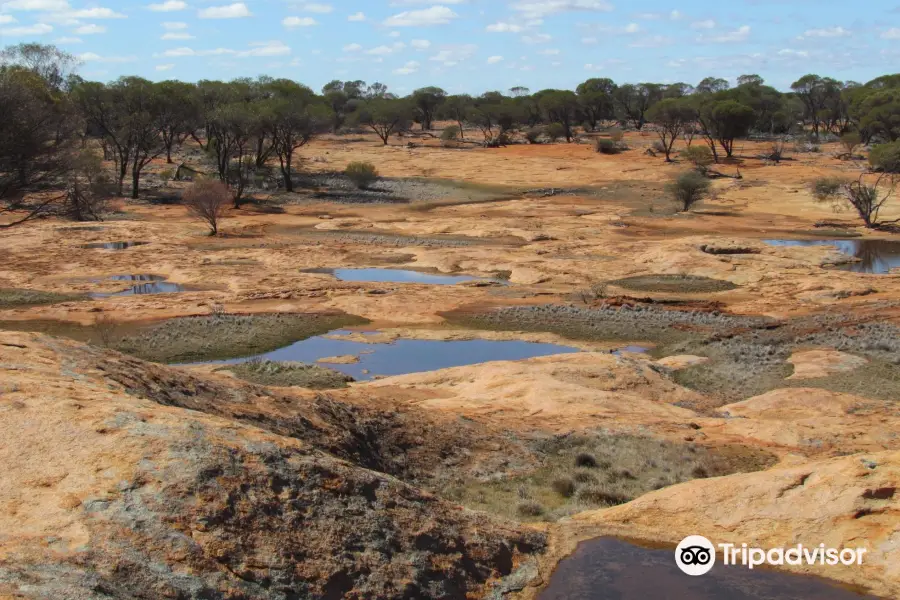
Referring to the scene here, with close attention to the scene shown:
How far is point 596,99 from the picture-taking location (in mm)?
98812

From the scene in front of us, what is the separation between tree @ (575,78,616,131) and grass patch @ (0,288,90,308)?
250ft

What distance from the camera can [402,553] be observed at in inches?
341

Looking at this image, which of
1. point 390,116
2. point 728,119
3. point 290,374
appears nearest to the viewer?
point 290,374

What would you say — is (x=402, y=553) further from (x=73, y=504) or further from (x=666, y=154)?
(x=666, y=154)

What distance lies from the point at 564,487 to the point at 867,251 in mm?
30412

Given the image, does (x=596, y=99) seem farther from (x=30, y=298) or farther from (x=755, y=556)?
(x=755, y=556)

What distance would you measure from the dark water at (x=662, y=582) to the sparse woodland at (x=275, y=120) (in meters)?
20.6

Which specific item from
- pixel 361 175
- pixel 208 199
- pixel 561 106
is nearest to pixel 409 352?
pixel 208 199

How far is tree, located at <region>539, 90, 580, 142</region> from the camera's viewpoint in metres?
89.2

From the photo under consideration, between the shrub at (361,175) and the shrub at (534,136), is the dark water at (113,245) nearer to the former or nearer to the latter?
the shrub at (361,175)

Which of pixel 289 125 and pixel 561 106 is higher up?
pixel 561 106

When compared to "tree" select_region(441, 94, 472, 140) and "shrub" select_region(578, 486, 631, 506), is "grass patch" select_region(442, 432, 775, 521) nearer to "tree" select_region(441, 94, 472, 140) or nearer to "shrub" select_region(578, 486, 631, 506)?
"shrub" select_region(578, 486, 631, 506)

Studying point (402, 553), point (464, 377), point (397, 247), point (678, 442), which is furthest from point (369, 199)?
point (402, 553)

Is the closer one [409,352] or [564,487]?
[564,487]
